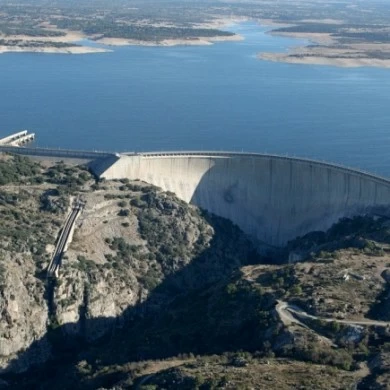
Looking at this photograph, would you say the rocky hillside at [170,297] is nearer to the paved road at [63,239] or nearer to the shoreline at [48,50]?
the paved road at [63,239]

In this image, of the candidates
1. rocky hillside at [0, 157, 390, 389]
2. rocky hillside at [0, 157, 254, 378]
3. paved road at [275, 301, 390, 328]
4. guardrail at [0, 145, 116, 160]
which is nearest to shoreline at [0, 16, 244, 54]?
guardrail at [0, 145, 116, 160]

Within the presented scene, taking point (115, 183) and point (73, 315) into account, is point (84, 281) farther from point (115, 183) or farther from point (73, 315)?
point (115, 183)

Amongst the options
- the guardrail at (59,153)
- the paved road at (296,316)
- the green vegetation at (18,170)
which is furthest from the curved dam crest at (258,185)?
the paved road at (296,316)

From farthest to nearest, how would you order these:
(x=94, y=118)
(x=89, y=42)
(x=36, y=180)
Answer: (x=89, y=42) → (x=94, y=118) → (x=36, y=180)

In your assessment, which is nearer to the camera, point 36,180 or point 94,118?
point 36,180

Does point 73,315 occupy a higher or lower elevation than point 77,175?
lower

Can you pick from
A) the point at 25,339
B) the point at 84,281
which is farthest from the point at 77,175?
the point at 25,339

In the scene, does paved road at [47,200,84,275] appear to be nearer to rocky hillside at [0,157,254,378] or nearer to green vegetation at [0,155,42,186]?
rocky hillside at [0,157,254,378]
